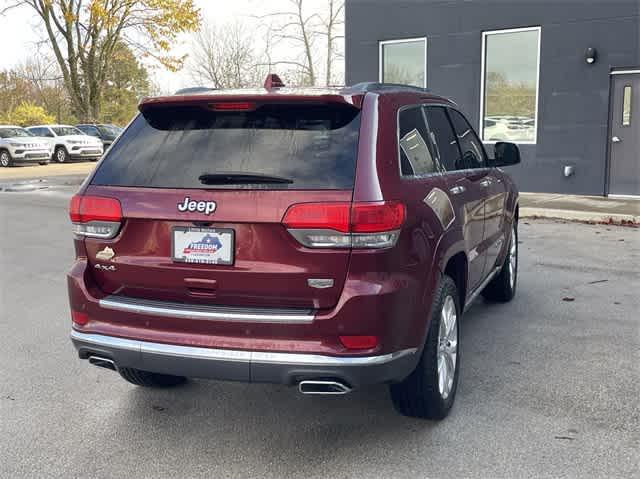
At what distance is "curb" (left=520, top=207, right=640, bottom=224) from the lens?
1077cm

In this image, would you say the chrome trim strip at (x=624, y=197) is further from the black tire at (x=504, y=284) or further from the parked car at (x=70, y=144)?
the parked car at (x=70, y=144)

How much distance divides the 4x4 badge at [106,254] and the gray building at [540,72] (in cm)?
1179

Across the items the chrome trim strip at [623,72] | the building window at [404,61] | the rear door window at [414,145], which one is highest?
the building window at [404,61]

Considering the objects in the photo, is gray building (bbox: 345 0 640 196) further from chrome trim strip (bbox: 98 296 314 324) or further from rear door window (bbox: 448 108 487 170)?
chrome trim strip (bbox: 98 296 314 324)

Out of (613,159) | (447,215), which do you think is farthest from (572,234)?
(447,215)

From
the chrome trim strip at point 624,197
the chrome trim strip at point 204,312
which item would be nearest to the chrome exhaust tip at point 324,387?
the chrome trim strip at point 204,312

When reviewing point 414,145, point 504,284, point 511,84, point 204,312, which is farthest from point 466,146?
point 511,84

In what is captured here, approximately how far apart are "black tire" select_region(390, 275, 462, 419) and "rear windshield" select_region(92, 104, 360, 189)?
0.91 metres

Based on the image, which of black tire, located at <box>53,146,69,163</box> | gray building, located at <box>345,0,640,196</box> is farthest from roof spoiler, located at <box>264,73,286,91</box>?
black tire, located at <box>53,146,69,163</box>

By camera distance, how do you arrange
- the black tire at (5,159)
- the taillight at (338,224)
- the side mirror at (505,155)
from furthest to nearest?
the black tire at (5,159) → the side mirror at (505,155) → the taillight at (338,224)

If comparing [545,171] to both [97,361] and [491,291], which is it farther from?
[97,361]

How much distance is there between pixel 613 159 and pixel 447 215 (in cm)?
1063

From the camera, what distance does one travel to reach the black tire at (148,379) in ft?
13.5

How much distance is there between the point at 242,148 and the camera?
10.8ft
